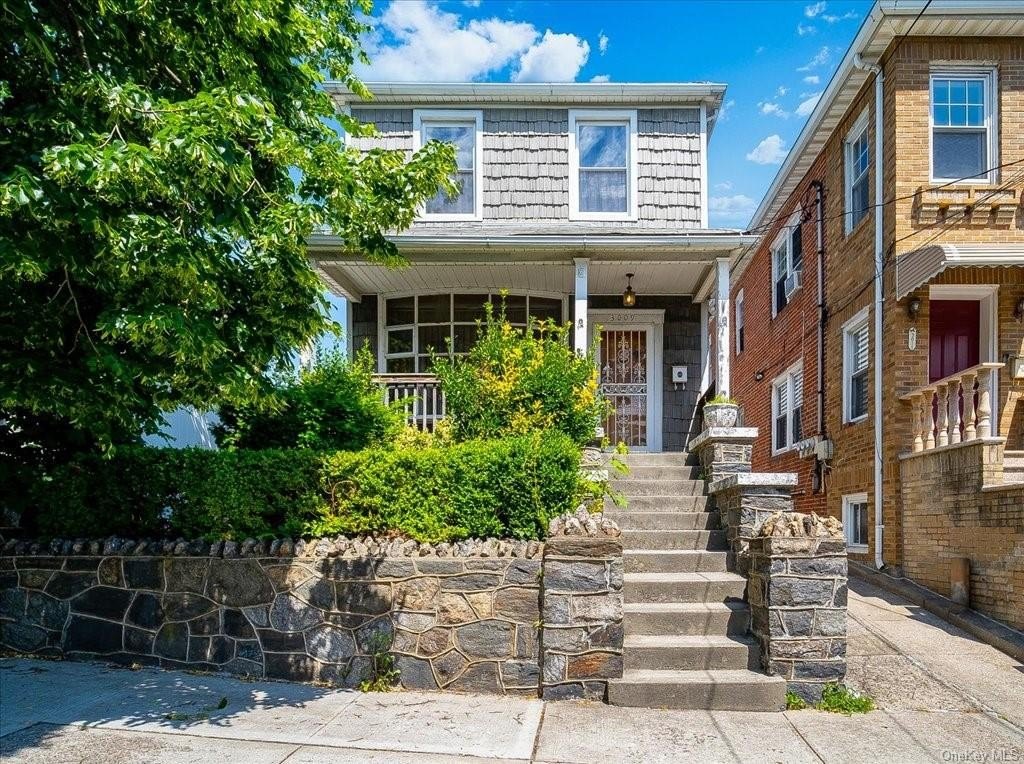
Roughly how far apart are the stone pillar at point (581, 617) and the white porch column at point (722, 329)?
3935 mm

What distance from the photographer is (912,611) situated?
702 centimetres

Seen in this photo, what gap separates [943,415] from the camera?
754cm

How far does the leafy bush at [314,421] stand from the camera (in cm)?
691

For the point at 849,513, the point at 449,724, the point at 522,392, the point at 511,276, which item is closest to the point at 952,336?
the point at 849,513

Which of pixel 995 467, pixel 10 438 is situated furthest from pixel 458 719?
pixel 995 467

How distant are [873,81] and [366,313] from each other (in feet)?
24.4

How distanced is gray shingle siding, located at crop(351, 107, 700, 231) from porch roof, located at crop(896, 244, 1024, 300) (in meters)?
2.82

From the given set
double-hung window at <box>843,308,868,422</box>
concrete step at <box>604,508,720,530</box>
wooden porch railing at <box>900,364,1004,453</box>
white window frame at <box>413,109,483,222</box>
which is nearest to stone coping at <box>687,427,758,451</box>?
concrete step at <box>604,508,720,530</box>

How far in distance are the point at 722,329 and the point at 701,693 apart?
4.89m

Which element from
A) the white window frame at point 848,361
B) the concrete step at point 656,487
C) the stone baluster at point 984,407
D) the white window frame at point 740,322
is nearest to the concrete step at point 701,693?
the concrete step at point 656,487

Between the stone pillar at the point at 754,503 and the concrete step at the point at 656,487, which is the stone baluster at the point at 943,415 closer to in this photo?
the stone pillar at the point at 754,503

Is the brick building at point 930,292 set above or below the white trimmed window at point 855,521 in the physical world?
above

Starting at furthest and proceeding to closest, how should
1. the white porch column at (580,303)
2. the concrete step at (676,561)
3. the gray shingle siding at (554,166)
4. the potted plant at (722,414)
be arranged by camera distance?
1. the gray shingle siding at (554,166)
2. the white porch column at (580,303)
3. the potted plant at (722,414)
4. the concrete step at (676,561)

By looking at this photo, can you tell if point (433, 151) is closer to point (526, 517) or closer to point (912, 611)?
point (526, 517)
